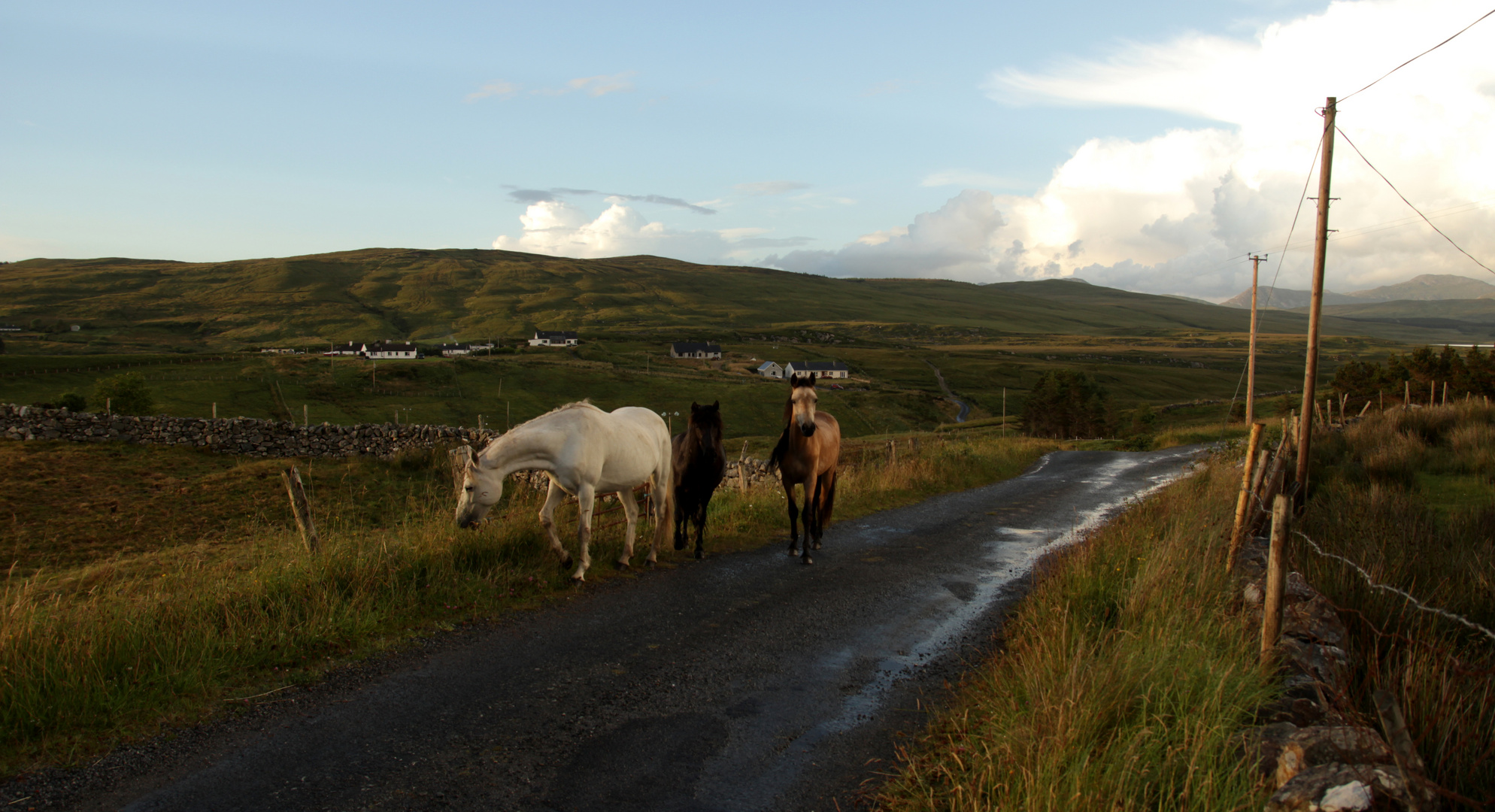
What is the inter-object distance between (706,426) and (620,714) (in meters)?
5.64

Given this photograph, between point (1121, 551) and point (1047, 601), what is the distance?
184cm

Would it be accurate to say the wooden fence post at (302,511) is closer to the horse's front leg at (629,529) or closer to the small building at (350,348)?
the horse's front leg at (629,529)

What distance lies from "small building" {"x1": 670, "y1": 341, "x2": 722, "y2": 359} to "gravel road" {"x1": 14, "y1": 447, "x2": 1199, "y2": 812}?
453 ft

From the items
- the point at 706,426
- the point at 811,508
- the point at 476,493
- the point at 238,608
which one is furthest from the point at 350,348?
the point at 238,608

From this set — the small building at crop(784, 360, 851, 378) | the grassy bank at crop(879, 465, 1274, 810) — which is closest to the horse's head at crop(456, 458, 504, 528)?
the grassy bank at crop(879, 465, 1274, 810)

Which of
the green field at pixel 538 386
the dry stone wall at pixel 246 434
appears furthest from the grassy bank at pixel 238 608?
the green field at pixel 538 386

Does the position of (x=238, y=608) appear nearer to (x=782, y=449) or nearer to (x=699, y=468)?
(x=699, y=468)

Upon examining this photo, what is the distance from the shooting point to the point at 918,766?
474 centimetres

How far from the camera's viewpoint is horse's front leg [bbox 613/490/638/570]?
972cm

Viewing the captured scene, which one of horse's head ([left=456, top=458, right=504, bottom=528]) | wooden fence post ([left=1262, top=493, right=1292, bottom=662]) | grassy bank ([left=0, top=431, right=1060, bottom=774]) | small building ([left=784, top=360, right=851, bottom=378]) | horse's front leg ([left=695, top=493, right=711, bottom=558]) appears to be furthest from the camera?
small building ([left=784, top=360, right=851, bottom=378])

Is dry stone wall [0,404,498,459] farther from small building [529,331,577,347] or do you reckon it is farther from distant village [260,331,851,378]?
small building [529,331,577,347]

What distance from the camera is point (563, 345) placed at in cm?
14050

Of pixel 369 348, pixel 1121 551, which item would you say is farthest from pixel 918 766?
pixel 369 348

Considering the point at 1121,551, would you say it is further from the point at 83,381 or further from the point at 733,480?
the point at 83,381
